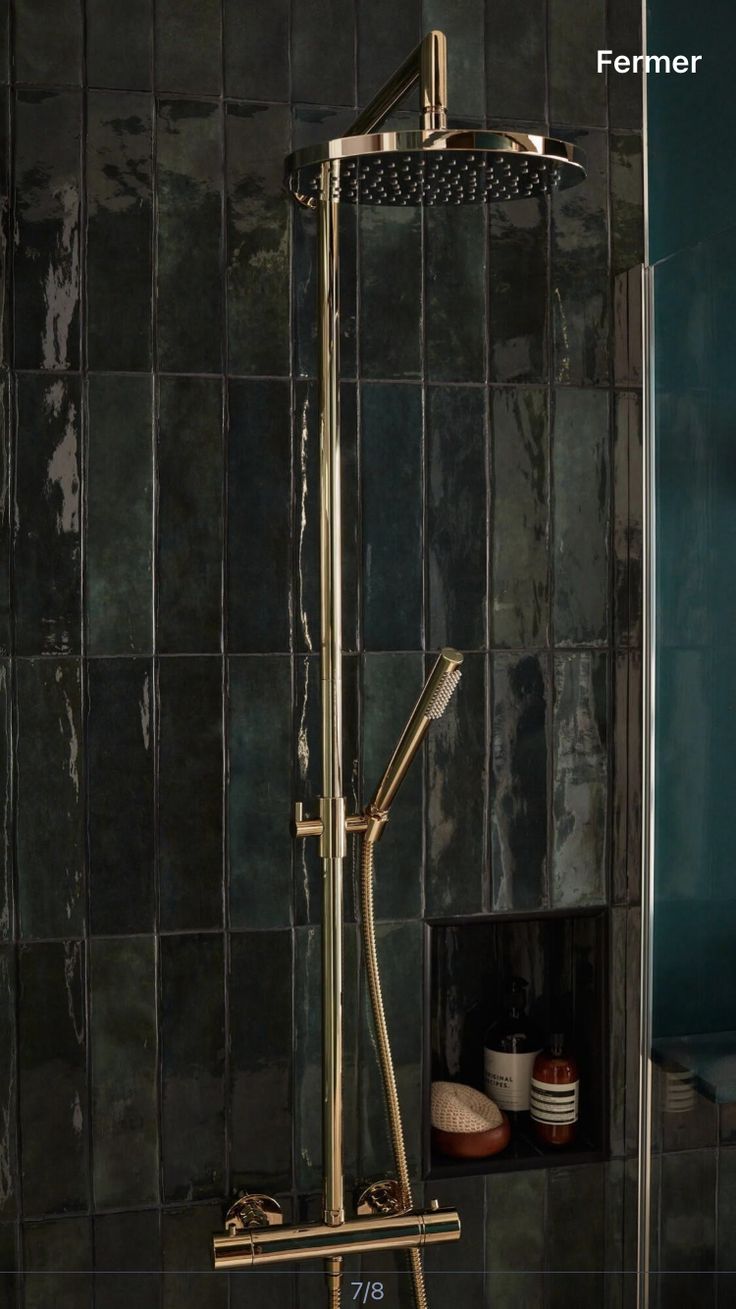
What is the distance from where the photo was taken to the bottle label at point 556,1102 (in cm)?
136

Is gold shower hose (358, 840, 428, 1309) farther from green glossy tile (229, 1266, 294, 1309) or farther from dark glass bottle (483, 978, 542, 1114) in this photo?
dark glass bottle (483, 978, 542, 1114)

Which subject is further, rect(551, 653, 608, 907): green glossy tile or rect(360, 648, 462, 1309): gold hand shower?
rect(551, 653, 608, 907): green glossy tile

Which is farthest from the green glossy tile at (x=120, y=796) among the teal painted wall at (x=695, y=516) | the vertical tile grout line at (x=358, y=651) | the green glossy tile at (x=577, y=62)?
the green glossy tile at (x=577, y=62)

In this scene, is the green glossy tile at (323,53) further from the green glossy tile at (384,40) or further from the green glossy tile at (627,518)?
the green glossy tile at (627,518)

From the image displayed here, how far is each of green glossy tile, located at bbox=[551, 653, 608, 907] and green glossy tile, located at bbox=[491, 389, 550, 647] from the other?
0.07 meters

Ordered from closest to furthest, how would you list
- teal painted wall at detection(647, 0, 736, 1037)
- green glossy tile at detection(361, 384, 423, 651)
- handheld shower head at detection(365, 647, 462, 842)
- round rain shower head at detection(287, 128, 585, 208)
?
round rain shower head at detection(287, 128, 585, 208), handheld shower head at detection(365, 647, 462, 842), teal painted wall at detection(647, 0, 736, 1037), green glossy tile at detection(361, 384, 423, 651)

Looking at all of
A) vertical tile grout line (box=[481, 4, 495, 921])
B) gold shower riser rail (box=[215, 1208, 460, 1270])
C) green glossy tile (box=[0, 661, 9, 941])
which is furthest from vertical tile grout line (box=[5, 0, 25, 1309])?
vertical tile grout line (box=[481, 4, 495, 921])

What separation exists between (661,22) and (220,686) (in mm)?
894

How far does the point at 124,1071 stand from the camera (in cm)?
125

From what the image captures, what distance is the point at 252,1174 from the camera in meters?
1.29

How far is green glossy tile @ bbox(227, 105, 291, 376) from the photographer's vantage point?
4.09 feet

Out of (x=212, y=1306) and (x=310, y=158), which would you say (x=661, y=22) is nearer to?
(x=310, y=158)

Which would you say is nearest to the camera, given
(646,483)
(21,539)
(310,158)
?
(310,158)

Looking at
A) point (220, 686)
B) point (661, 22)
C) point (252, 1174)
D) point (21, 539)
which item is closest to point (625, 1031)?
point (252, 1174)
